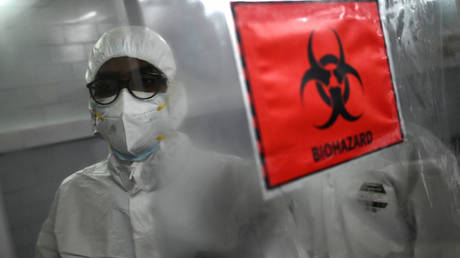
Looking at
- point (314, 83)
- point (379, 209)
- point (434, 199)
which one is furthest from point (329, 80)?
point (434, 199)

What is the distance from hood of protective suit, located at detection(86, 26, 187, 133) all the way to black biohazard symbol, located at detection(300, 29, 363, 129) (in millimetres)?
280

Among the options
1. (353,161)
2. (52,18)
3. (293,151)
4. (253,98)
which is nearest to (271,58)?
(253,98)

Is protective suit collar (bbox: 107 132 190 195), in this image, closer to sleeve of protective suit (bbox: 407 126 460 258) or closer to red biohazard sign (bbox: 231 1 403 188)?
red biohazard sign (bbox: 231 1 403 188)

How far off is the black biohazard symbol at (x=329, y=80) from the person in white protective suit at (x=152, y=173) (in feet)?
0.84

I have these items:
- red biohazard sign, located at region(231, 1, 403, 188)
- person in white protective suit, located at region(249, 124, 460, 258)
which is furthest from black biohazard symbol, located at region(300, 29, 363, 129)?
person in white protective suit, located at region(249, 124, 460, 258)

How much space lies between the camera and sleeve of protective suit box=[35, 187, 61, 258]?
0.77 m

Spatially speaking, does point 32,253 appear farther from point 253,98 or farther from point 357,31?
point 357,31

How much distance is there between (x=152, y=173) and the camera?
69 cm

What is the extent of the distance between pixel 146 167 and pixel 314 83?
1.40 feet

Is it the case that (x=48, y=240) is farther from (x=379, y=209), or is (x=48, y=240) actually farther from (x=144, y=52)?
(x=379, y=209)

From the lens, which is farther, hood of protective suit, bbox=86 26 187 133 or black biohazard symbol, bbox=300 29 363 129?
black biohazard symbol, bbox=300 29 363 129

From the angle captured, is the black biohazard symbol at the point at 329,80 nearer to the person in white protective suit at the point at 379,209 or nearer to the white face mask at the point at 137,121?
the person in white protective suit at the point at 379,209

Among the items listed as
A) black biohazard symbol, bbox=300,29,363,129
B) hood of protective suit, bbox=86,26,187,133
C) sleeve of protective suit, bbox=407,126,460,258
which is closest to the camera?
hood of protective suit, bbox=86,26,187,133

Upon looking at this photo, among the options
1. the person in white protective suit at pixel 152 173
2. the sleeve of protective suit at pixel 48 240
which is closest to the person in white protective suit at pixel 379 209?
the person in white protective suit at pixel 152 173
